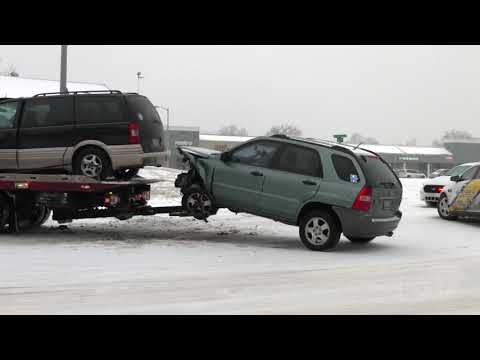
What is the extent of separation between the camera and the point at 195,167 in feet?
37.7

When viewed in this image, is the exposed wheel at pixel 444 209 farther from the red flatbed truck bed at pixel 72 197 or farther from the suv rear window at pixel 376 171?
the red flatbed truck bed at pixel 72 197

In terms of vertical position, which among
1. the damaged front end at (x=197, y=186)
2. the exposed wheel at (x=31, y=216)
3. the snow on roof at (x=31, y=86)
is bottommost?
the exposed wheel at (x=31, y=216)

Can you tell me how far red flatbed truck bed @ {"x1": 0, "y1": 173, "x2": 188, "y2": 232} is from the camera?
11.2 meters

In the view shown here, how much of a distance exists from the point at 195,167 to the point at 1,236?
153 inches

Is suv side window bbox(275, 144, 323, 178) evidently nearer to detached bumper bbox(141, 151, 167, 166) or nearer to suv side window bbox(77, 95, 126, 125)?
detached bumper bbox(141, 151, 167, 166)

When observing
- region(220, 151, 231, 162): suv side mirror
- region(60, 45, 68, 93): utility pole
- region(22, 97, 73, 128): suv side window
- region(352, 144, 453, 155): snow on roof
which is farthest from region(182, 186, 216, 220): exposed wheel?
region(352, 144, 453, 155): snow on roof

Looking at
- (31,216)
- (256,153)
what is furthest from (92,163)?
(256,153)

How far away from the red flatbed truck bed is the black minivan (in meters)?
0.23

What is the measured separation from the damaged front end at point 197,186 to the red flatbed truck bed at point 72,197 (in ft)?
0.82

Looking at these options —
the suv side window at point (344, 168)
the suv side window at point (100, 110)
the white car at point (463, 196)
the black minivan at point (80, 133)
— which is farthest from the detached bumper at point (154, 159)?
the white car at point (463, 196)

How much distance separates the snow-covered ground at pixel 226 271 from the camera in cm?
646
